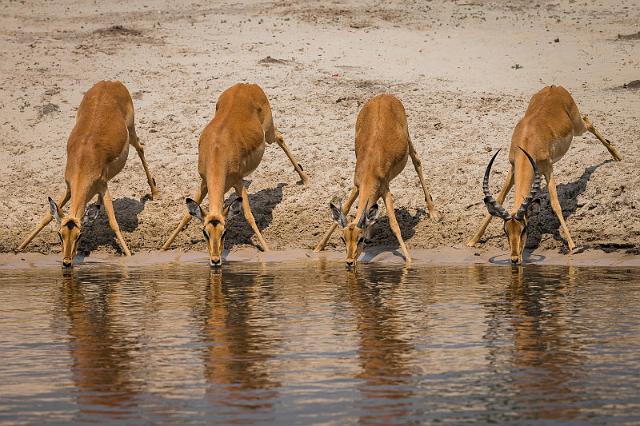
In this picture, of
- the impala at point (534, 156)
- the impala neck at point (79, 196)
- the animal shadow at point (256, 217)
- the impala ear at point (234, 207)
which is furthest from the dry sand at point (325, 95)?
the impala ear at point (234, 207)

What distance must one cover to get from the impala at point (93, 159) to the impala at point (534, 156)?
15.1 ft

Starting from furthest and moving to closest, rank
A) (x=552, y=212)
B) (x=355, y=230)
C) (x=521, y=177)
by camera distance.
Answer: (x=552, y=212) < (x=521, y=177) < (x=355, y=230)

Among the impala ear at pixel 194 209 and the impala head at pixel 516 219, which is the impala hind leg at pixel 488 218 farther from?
the impala ear at pixel 194 209

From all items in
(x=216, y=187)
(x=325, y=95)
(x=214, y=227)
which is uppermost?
(x=325, y=95)

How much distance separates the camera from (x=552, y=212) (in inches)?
614

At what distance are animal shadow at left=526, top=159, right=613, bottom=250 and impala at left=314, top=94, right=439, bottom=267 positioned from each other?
4.50 feet

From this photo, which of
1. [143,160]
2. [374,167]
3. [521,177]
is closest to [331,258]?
[374,167]

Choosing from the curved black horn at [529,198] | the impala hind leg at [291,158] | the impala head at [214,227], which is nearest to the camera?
the impala head at [214,227]

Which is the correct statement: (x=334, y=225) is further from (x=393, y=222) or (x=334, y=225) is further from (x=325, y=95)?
(x=325, y=95)

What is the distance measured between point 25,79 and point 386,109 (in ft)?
26.4

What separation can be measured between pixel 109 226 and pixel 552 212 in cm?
576

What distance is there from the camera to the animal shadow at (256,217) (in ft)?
52.9

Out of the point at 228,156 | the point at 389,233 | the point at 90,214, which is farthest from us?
the point at 389,233

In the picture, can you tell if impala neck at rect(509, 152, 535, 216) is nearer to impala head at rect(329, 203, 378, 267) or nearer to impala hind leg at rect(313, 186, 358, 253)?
impala head at rect(329, 203, 378, 267)
